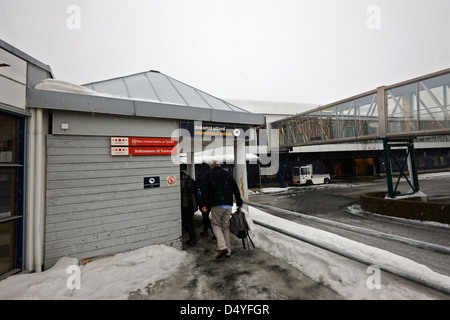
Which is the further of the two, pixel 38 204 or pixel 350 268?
pixel 38 204

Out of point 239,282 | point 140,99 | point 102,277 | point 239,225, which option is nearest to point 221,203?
point 239,225

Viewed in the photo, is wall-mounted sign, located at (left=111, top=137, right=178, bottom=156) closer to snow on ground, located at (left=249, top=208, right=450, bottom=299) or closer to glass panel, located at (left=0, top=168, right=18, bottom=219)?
glass panel, located at (left=0, top=168, right=18, bottom=219)

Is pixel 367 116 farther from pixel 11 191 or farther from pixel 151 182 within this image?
pixel 11 191

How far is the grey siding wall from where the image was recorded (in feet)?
12.5

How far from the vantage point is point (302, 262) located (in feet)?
12.6

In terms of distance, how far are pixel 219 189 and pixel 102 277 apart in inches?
100

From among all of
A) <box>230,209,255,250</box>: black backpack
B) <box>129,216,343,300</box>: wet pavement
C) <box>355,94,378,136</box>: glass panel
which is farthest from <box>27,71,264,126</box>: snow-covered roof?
<box>355,94,378,136</box>: glass panel

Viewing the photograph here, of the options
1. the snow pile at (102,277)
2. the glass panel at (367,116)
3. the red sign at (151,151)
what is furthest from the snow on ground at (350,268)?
the glass panel at (367,116)

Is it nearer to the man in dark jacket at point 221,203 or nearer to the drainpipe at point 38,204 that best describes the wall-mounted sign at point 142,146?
the drainpipe at point 38,204

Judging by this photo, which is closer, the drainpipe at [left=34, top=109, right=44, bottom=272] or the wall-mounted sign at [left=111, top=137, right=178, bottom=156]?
the drainpipe at [left=34, top=109, right=44, bottom=272]

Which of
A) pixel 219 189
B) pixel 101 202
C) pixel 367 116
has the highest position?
pixel 367 116

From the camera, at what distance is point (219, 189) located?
437cm
